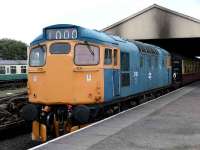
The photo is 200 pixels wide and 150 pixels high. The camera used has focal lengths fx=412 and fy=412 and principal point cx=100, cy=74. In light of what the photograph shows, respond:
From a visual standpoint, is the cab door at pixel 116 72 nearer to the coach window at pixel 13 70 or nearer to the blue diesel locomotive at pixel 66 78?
the blue diesel locomotive at pixel 66 78

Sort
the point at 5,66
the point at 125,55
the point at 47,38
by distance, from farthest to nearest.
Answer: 1. the point at 5,66
2. the point at 125,55
3. the point at 47,38

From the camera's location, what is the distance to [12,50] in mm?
96812

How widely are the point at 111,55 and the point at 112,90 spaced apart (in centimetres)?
114

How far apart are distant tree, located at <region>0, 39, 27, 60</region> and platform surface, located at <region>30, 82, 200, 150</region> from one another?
275ft

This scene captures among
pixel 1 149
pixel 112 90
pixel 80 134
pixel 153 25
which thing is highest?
pixel 153 25

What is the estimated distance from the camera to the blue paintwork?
12.6 m

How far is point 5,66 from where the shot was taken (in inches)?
1852

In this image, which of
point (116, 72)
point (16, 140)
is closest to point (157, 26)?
point (116, 72)

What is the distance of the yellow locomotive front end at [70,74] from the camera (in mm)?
12078

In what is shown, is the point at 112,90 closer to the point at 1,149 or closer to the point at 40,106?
the point at 40,106

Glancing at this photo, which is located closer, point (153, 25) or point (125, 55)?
point (125, 55)

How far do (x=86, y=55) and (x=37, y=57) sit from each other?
5.33 ft

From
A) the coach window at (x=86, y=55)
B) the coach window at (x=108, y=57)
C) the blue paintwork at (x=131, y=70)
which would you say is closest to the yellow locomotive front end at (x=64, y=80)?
the coach window at (x=86, y=55)

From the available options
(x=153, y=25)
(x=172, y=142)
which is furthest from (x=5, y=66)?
(x=172, y=142)
